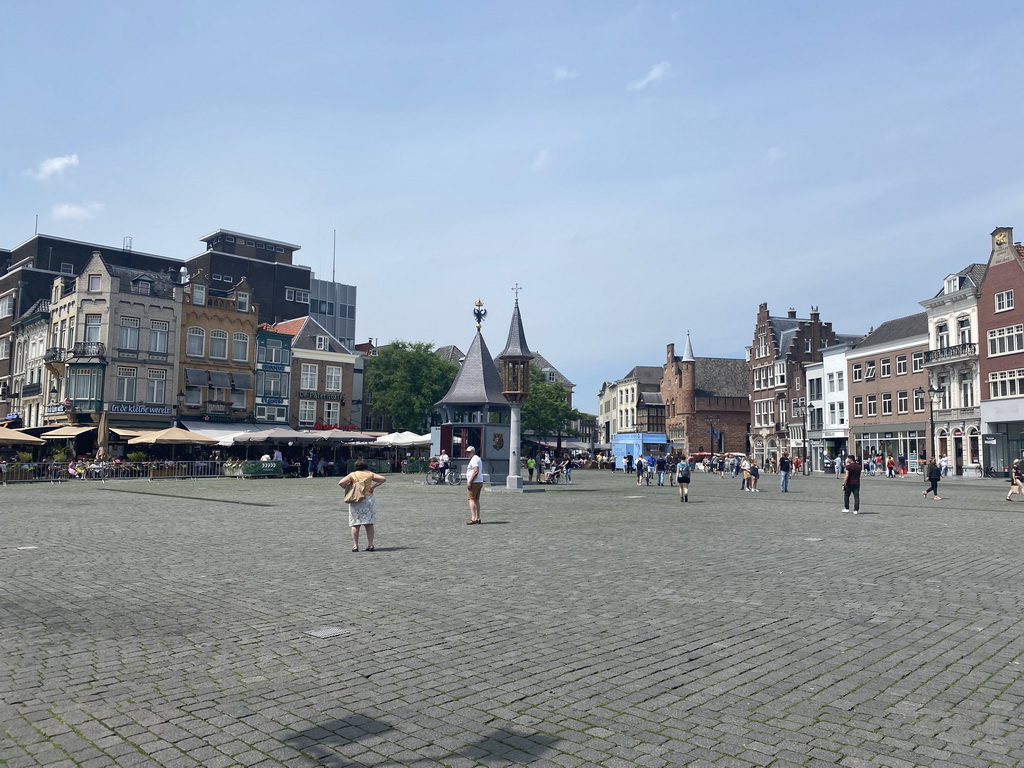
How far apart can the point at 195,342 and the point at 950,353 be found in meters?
51.2

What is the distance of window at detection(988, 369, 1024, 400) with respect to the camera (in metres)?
49.7

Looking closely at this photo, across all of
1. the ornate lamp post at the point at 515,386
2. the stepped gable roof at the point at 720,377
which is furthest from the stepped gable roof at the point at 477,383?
the stepped gable roof at the point at 720,377

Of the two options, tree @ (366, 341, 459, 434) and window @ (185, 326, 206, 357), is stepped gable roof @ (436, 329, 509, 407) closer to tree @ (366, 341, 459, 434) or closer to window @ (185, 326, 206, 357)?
window @ (185, 326, 206, 357)

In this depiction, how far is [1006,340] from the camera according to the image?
5100 centimetres

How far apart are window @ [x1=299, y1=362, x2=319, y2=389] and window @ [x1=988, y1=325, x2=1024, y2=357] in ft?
154

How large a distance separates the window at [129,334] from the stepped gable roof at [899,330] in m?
54.2

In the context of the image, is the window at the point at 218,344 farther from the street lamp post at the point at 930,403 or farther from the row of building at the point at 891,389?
the street lamp post at the point at 930,403

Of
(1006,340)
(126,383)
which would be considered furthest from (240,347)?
(1006,340)

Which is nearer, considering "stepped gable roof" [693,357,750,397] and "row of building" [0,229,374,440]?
"row of building" [0,229,374,440]

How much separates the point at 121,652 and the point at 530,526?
11.3m

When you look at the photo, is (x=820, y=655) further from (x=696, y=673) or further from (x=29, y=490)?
(x=29, y=490)

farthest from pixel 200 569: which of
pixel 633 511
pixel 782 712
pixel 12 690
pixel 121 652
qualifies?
pixel 633 511

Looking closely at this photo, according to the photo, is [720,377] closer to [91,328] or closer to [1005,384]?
[1005,384]

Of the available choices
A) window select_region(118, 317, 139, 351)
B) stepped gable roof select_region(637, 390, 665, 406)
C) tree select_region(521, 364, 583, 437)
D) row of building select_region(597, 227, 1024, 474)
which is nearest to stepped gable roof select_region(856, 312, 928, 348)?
row of building select_region(597, 227, 1024, 474)
